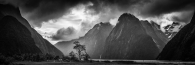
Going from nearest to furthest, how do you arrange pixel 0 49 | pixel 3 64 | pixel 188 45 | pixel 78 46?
pixel 3 64 → pixel 78 46 → pixel 188 45 → pixel 0 49

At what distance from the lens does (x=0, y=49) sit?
19438cm

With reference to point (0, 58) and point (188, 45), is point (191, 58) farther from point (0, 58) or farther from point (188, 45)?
point (0, 58)

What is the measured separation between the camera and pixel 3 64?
55031mm

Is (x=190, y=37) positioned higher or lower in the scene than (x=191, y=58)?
higher

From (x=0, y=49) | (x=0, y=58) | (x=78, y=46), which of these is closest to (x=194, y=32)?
(x=78, y=46)

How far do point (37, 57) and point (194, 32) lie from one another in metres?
157

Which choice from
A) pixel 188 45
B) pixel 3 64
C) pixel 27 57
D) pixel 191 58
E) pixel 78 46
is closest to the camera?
pixel 3 64

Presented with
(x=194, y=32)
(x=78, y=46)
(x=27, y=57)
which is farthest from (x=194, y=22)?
(x=27, y=57)

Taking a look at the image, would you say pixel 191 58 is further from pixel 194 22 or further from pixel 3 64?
pixel 3 64

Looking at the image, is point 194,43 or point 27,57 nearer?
point 27,57

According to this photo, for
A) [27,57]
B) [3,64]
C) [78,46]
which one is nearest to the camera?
[3,64]

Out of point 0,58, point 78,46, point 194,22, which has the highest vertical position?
point 194,22

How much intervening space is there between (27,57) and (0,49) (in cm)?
8970

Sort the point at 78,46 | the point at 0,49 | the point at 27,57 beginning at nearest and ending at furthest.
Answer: the point at 78,46, the point at 27,57, the point at 0,49
